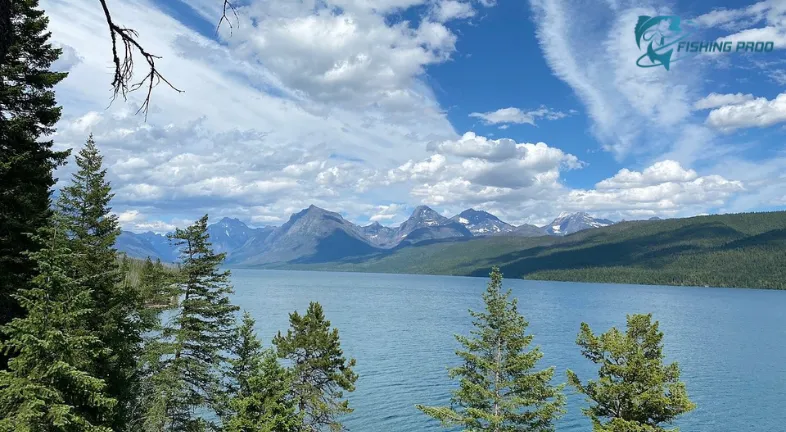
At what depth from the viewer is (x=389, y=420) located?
46844 millimetres

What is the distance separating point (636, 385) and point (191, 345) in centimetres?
2212

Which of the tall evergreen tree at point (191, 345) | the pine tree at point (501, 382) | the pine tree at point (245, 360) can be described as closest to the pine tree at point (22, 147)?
the tall evergreen tree at point (191, 345)

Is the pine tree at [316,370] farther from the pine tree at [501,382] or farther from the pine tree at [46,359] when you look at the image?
the pine tree at [46,359]

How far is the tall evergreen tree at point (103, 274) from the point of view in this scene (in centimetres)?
2091

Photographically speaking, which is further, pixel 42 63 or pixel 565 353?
pixel 565 353

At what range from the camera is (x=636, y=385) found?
20078 mm

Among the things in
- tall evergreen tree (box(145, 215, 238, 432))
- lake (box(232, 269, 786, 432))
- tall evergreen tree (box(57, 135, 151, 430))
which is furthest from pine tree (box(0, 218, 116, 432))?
lake (box(232, 269, 786, 432))

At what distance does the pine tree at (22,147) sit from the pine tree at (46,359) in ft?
9.26

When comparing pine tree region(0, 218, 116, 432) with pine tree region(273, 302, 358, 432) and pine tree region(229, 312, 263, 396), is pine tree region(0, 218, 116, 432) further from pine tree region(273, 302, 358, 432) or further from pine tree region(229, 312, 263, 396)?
pine tree region(273, 302, 358, 432)

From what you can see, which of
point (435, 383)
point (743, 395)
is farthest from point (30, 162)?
point (743, 395)

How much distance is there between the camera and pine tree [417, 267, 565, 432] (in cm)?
2343

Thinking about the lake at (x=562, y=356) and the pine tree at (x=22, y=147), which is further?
the lake at (x=562, y=356)

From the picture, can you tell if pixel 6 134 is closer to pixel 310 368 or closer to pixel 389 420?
pixel 310 368

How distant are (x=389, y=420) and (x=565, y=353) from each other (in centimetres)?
4617
